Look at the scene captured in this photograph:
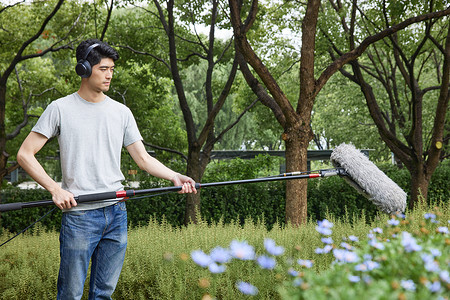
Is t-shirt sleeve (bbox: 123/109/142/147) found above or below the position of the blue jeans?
above

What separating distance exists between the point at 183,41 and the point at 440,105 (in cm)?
600

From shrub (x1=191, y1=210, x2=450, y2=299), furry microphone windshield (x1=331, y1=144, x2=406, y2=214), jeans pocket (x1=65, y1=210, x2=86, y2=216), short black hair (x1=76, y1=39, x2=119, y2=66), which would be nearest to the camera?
shrub (x1=191, y1=210, x2=450, y2=299)

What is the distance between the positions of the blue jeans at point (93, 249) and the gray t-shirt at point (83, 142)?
0.31 feet

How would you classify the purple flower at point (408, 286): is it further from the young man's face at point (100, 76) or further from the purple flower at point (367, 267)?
the young man's face at point (100, 76)

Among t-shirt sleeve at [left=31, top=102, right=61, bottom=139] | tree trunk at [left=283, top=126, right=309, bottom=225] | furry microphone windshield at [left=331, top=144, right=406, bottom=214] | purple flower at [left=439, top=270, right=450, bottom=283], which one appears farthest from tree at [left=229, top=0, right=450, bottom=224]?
purple flower at [left=439, top=270, right=450, bottom=283]

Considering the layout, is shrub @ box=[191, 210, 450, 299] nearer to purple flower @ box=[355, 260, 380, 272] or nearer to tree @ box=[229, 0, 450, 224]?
purple flower @ box=[355, 260, 380, 272]

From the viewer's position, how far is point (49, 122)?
3.03 metres

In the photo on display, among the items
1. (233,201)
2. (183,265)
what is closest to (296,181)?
(183,265)

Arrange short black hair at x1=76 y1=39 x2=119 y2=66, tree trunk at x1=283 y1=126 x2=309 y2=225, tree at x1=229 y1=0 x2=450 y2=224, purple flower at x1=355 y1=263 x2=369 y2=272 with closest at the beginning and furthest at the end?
purple flower at x1=355 y1=263 x2=369 y2=272, short black hair at x1=76 y1=39 x2=119 y2=66, tree at x1=229 y1=0 x2=450 y2=224, tree trunk at x1=283 y1=126 x2=309 y2=225

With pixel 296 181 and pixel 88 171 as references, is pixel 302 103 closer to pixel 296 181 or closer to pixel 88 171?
pixel 296 181

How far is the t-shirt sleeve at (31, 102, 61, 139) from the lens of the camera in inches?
118

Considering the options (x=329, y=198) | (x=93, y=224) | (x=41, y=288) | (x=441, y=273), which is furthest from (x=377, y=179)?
(x=329, y=198)

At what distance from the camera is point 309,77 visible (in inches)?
289

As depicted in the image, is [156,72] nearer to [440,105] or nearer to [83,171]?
[440,105]
